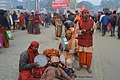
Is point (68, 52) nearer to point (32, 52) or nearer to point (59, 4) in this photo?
point (32, 52)

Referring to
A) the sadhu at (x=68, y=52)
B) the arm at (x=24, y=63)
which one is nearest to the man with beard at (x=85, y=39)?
the sadhu at (x=68, y=52)

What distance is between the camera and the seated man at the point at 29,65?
6.35 meters

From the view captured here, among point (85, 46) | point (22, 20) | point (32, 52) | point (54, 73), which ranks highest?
point (32, 52)

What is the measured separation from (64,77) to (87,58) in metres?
A: 2.40

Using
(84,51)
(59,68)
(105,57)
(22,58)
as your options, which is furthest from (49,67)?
(105,57)

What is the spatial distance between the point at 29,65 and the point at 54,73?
0.70 metres

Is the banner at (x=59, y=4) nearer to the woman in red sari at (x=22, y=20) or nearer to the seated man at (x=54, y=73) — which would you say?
the woman in red sari at (x=22, y=20)

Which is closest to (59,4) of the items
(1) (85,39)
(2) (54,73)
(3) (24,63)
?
(1) (85,39)

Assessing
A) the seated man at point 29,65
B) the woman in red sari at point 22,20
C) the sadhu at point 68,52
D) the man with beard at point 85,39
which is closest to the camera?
the seated man at point 29,65

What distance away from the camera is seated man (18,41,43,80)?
6.35 meters

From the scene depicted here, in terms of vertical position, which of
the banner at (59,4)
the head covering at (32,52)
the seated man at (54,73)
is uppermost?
the banner at (59,4)

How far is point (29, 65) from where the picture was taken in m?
6.37

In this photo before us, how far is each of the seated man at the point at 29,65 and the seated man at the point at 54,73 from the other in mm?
476

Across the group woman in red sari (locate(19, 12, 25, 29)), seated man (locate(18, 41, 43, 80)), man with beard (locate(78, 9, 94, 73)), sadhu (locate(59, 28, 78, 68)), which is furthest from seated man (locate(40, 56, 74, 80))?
woman in red sari (locate(19, 12, 25, 29))
